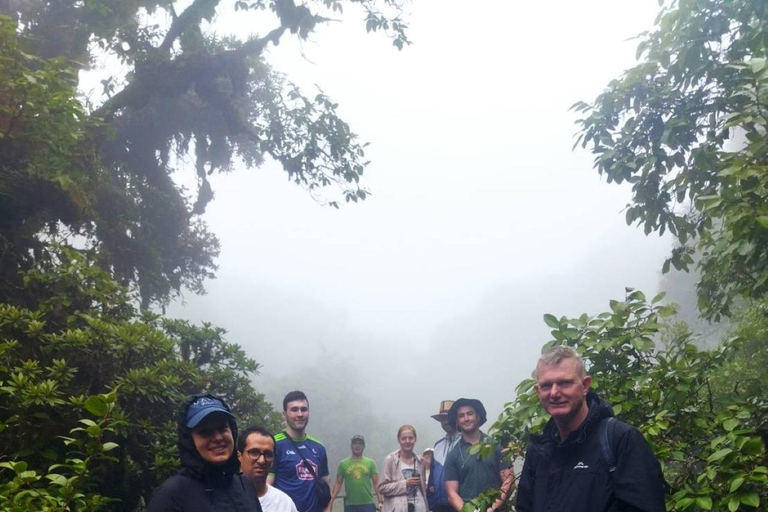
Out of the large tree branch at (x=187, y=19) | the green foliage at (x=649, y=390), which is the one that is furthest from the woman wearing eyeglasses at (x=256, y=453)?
the large tree branch at (x=187, y=19)

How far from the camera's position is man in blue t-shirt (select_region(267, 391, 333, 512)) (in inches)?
215

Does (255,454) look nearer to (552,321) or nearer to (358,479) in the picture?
(552,321)

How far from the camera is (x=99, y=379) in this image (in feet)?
19.9

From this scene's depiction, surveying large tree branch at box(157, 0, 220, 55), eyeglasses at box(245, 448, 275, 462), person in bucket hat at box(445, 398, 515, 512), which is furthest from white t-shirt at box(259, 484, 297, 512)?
large tree branch at box(157, 0, 220, 55)

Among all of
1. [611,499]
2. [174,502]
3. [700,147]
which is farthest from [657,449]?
[700,147]

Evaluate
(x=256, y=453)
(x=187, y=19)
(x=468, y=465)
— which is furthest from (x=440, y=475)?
(x=187, y=19)

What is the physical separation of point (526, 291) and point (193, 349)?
133667 mm

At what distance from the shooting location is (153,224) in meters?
13.2

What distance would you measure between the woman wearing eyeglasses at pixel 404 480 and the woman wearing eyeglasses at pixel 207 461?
4.86 metres

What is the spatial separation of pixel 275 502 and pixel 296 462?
1.25 m

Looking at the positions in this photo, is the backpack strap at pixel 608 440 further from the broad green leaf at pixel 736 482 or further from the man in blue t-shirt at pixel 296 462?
the man in blue t-shirt at pixel 296 462

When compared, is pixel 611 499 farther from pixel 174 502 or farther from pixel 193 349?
pixel 193 349

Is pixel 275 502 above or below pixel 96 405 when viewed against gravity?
below

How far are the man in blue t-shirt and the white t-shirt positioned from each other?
1.08m
